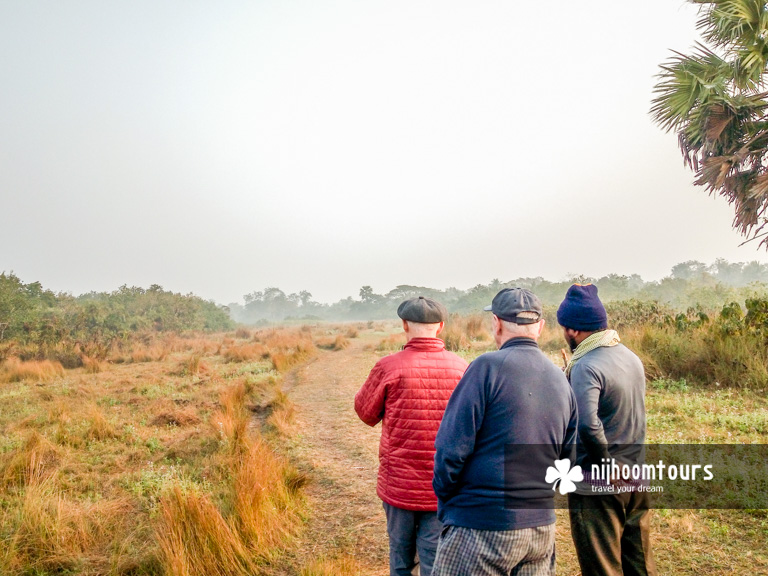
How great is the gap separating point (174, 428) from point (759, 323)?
11.2 metres

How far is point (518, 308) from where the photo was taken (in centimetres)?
212

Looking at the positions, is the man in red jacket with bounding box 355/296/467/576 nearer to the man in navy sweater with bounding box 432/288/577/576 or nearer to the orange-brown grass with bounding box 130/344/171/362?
the man in navy sweater with bounding box 432/288/577/576

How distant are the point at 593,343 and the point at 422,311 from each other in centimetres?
98

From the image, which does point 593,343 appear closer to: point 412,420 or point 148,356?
point 412,420

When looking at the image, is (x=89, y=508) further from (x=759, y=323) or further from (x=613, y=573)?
(x=759, y=323)

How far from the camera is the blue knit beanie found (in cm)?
272

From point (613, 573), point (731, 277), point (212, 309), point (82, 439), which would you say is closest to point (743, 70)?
point (613, 573)

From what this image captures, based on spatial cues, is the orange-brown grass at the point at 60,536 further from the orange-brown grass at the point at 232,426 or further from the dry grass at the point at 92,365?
the dry grass at the point at 92,365

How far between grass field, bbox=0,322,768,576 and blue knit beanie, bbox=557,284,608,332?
2134 mm

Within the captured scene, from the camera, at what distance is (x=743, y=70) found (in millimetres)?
9359

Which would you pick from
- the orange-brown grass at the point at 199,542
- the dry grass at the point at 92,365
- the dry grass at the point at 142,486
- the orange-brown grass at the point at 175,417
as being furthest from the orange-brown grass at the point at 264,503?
the dry grass at the point at 92,365

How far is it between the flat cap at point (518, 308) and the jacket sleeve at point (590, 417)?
0.56 metres

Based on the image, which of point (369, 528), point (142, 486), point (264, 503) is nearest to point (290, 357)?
point (142, 486)

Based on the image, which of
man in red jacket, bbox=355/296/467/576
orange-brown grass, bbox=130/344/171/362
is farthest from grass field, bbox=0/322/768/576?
orange-brown grass, bbox=130/344/171/362
